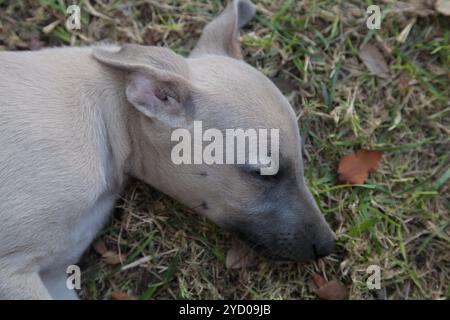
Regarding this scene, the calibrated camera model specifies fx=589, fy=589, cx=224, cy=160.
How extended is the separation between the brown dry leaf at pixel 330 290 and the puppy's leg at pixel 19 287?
1.93 metres

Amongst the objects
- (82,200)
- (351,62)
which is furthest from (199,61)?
(351,62)

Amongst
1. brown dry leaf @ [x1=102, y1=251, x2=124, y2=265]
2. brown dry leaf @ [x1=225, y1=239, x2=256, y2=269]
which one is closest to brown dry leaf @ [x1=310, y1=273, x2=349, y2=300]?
brown dry leaf @ [x1=225, y1=239, x2=256, y2=269]

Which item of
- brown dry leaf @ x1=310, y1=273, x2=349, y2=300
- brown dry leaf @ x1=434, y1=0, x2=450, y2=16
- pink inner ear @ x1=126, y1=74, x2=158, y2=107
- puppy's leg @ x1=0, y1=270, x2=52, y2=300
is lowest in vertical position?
brown dry leaf @ x1=310, y1=273, x2=349, y2=300

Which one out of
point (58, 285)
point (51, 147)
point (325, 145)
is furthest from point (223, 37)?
point (58, 285)

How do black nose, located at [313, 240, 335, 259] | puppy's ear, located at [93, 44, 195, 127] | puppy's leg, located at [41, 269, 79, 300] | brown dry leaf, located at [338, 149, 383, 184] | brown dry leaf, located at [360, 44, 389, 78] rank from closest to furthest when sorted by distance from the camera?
puppy's ear, located at [93, 44, 195, 127] → black nose, located at [313, 240, 335, 259] → puppy's leg, located at [41, 269, 79, 300] → brown dry leaf, located at [338, 149, 383, 184] → brown dry leaf, located at [360, 44, 389, 78]

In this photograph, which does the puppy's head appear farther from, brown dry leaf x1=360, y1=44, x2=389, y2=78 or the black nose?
brown dry leaf x1=360, y1=44, x2=389, y2=78

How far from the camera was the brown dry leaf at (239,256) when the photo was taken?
430 centimetres

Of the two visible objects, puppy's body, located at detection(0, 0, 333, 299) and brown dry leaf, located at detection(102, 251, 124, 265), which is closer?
puppy's body, located at detection(0, 0, 333, 299)

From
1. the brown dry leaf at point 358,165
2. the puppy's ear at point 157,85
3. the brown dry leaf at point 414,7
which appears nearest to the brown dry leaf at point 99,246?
the puppy's ear at point 157,85

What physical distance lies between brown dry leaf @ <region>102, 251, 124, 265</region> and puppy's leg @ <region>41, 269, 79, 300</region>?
319 mm

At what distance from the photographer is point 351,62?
4766mm

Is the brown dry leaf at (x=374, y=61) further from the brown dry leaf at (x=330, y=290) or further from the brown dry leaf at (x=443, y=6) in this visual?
the brown dry leaf at (x=330, y=290)

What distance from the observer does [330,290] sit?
429 centimetres

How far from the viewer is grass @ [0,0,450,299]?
4.34 metres
